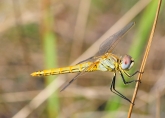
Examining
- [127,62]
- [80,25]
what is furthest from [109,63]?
[80,25]

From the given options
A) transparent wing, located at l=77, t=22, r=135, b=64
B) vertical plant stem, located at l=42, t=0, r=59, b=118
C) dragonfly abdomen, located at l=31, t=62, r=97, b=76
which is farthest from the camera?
dragonfly abdomen, located at l=31, t=62, r=97, b=76

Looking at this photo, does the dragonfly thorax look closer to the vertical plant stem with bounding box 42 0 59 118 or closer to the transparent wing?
the transparent wing

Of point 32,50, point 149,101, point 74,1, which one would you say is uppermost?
point 74,1

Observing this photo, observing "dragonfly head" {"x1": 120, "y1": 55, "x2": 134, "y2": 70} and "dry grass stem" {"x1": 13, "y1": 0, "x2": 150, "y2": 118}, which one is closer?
"dragonfly head" {"x1": 120, "y1": 55, "x2": 134, "y2": 70}

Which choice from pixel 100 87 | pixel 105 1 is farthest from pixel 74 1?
pixel 100 87

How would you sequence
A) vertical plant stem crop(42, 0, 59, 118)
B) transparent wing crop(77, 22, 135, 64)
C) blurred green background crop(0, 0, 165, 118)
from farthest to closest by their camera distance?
1. blurred green background crop(0, 0, 165, 118)
2. transparent wing crop(77, 22, 135, 64)
3. vertical plant stem crop(42, 0, 59, 118)

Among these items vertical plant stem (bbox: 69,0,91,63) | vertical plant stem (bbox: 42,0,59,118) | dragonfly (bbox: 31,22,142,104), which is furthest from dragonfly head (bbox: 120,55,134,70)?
vertical plant stem (bbox: 69,0,91,63)

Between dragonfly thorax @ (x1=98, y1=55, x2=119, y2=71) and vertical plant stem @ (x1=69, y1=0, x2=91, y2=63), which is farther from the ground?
vertical plant stem @ (x1=69, y1=0, x2=91, y2=63)

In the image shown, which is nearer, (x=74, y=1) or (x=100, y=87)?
(x=100, y=87)

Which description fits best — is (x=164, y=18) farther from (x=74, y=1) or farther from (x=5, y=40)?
(x=5, y=40)
